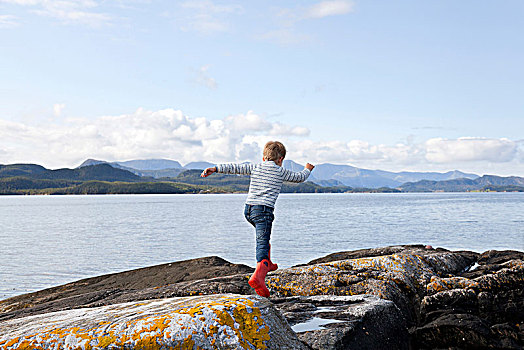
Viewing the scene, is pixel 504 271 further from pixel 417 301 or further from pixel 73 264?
pixel 73 264

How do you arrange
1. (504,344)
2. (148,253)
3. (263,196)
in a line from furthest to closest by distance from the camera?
1. (148,253)
2. (263,196)
3. (504,344)

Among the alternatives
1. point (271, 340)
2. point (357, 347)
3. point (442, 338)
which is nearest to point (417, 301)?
point (442, 338)

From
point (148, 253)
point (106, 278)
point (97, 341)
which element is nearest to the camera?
point (97, 341)

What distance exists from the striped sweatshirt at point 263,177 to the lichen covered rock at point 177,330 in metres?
3.03

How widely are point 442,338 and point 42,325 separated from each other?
6627 mm

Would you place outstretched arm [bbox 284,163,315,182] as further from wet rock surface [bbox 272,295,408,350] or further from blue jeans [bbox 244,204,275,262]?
wet rock surface [bbox 272,295,408,350]

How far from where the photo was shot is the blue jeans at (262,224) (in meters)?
8.55

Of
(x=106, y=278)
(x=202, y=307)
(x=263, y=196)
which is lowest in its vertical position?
(x=106, y=278)

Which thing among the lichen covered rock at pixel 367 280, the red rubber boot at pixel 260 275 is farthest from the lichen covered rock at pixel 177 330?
the lichen covered rock at pixel 367 280

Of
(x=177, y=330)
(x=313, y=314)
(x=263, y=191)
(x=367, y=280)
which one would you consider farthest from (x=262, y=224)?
(x=177, y=330)

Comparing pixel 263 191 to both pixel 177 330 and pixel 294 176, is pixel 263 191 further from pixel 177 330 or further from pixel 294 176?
pixel 177 330

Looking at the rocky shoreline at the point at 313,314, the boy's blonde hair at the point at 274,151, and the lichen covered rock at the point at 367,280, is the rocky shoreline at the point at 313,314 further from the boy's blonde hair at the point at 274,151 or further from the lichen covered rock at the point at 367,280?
the boy's blonde hair at the point at 274,151

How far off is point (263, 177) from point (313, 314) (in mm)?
2799

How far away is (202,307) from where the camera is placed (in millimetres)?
5547
